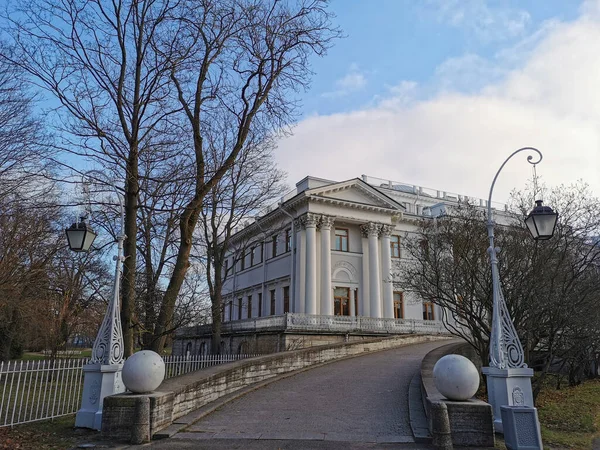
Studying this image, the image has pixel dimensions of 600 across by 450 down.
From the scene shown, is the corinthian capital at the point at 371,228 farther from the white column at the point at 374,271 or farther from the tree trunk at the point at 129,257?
the tree trunk at the point at 129,257

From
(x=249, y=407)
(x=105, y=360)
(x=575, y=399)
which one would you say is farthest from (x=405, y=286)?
(x=105, y=360)

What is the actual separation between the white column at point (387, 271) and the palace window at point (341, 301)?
2707mm

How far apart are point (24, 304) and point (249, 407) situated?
1427cm

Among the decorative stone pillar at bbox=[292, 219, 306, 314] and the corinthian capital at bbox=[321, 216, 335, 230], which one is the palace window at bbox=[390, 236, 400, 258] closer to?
the corinthian capital at bbox=[321, 216, 335, 230]

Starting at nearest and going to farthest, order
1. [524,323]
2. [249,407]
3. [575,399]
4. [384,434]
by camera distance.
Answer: [384,434] < [249,407] < [524,323] < [575,399]

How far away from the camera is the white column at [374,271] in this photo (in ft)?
108

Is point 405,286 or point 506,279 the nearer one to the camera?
point 506,279

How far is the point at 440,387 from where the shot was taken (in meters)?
7.51

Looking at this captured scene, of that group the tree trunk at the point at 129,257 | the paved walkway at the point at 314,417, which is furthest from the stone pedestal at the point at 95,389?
the tree trunk at the point at 129,257

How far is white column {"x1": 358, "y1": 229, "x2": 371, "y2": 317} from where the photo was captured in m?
33.9

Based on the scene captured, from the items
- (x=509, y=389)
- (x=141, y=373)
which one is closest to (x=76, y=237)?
(x=141, y=373)

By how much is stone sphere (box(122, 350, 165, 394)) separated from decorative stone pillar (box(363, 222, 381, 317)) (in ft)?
85.3

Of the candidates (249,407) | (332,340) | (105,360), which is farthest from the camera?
(332,340)

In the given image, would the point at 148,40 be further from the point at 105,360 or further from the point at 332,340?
the point at 332,340
